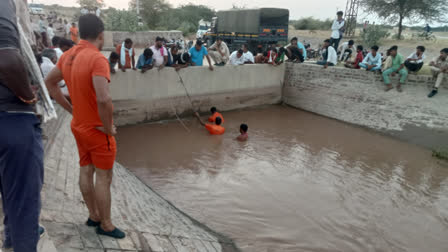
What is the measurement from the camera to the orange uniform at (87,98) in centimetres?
210

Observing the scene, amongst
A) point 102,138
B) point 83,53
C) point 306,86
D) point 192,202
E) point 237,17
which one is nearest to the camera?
point 83,53

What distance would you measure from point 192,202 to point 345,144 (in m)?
5.81

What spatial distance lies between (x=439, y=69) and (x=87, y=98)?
32.7ft

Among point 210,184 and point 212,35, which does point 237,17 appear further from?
point 210,184

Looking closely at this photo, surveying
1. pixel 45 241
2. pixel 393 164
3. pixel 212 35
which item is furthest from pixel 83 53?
pixel 212 35

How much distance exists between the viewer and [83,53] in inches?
83.7

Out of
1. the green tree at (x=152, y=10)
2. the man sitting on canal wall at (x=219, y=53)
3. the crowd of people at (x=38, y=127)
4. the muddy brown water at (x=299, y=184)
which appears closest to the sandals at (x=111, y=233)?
the crowd of people at (x=38, y=127)

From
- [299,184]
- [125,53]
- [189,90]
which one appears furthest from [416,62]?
[125,53]

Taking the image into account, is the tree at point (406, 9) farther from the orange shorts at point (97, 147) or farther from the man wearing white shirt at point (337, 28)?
the orange shorts at point (97, 147)

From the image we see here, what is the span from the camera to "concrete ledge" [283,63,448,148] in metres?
8.71

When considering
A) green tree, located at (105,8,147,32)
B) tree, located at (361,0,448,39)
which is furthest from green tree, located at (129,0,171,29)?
tree, located at (361,0,448,39)

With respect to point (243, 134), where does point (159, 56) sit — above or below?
above

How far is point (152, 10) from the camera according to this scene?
38.3 meters

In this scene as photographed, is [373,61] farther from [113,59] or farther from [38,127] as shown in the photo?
[38,127]
